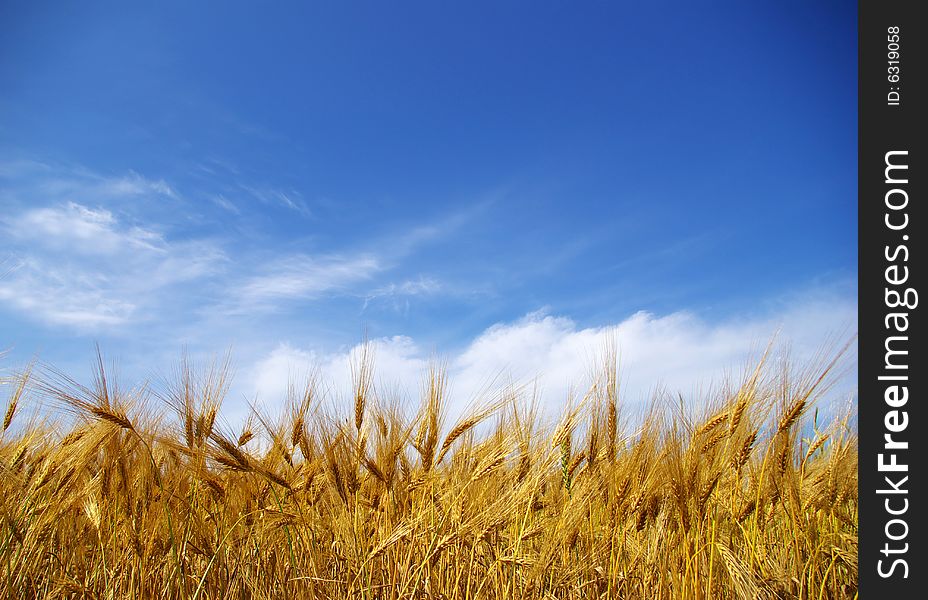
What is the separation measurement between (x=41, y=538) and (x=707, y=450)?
3.14 metres

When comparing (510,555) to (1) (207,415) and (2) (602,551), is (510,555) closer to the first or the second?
(2) (602,551)

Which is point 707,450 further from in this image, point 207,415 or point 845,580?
point 207,415

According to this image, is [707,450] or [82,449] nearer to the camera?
[707,450]

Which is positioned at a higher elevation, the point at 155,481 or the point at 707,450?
the point at 707,450

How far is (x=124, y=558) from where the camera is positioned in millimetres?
3023

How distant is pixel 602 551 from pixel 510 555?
46 centimetres

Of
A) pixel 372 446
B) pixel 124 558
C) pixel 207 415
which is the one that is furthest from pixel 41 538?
pixel 372 446

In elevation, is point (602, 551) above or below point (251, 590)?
above

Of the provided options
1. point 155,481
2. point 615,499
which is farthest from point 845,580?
point 155,481

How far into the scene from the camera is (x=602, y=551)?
2.89 m
